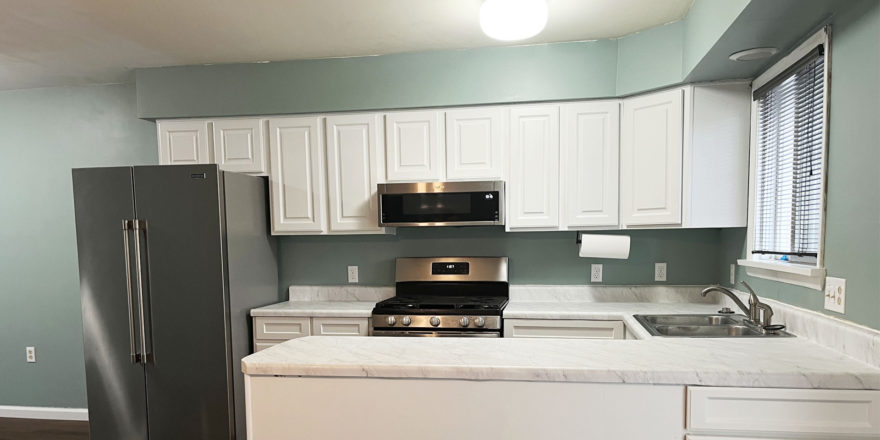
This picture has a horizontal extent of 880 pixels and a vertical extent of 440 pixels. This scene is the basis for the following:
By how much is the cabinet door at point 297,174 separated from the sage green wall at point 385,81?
147 mm

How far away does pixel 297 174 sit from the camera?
2896 millimetres

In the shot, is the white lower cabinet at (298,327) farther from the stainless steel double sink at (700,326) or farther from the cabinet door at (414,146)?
the stainless steel double sink at (700,326)

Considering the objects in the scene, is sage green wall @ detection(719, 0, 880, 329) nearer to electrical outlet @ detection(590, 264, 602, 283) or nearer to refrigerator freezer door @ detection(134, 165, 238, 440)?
electrical outlet @ detection(590, 264, 602, 283)

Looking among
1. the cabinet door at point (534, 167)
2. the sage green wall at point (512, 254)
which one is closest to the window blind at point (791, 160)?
the sage green wall at point (512, 254)

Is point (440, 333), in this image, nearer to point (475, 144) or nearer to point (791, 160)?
point (475, 144)

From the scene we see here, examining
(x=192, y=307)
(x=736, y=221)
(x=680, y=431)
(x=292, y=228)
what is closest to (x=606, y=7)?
(x=736, y=221)

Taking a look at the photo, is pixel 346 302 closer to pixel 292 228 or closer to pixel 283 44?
pixel 292 228

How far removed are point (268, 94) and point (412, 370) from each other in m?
2.43

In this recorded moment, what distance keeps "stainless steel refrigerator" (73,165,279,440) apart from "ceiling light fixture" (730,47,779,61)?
281 centimetres

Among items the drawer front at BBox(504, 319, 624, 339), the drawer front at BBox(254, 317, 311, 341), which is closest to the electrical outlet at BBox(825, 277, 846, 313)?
the drawer front at BBox(504, 319, 624, 339)

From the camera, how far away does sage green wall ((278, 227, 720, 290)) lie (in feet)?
9.24

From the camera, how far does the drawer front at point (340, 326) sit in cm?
266

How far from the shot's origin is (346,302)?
9.96ft

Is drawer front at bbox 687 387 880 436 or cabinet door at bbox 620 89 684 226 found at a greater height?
cabinet door at bbox 620 89 684 226
